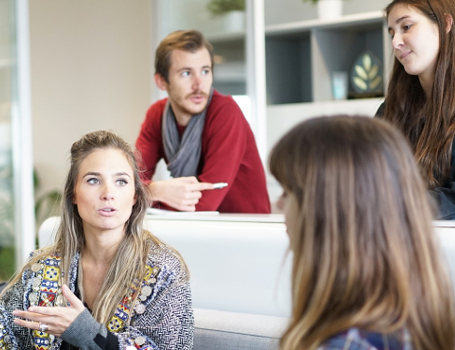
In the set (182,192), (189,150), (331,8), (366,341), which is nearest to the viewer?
(366,341)

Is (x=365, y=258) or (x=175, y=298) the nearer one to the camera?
(x=365, y=258)

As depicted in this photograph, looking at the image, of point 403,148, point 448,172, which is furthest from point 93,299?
point 403,148

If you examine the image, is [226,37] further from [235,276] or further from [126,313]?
[126,313]

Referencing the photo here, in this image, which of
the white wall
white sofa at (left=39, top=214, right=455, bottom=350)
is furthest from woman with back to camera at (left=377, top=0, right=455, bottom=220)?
the white wall

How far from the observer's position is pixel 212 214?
1.92 meters

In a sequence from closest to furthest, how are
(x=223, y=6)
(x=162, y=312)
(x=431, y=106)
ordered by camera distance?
(x=162, y=312)
(x=431, y=106)
(x=223, y=6)

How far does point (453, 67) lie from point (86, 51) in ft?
10.8

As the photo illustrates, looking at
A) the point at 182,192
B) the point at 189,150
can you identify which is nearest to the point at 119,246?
the point at 182,192

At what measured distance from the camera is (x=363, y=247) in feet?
2.36

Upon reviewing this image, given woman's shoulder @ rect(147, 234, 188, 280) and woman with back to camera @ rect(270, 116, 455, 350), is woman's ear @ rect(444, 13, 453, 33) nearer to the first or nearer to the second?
woman's shoulder @ rect(147, 234, 188, 280)

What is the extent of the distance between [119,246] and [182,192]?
573mm

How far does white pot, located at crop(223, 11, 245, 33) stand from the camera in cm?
377

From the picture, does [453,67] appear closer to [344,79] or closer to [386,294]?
[386,294]

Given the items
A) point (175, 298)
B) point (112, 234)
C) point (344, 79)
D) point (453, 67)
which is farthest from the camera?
point (344, 79)
